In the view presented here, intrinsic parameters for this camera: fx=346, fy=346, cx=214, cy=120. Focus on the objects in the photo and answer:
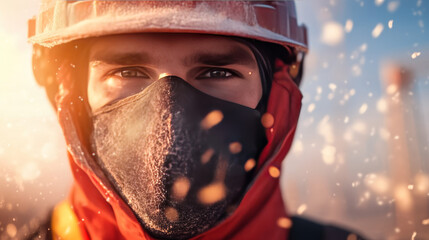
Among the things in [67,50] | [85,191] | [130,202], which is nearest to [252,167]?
[130,202]

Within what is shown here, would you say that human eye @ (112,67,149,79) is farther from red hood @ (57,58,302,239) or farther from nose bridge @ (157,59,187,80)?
red hood @ (57,58,302,239)

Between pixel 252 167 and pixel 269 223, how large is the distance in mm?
290

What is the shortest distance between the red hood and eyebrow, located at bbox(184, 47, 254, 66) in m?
0.29

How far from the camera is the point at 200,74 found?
1.47 metres

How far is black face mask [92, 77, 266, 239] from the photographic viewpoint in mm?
1203

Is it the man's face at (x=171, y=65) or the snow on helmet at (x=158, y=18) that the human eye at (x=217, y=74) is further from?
the snow on helmet at (x=158, y=18)

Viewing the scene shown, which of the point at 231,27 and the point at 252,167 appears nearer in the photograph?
the point at 231,27

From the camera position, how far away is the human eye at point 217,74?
4.86ft

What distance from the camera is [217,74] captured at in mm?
1500

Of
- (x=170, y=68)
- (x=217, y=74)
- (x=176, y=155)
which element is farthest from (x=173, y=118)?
(x=217, y=74)

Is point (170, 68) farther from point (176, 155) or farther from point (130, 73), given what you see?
point (176, 155)

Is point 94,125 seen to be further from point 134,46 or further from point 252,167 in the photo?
point 252,167

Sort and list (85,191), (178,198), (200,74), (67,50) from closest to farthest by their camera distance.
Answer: (178,198), (200,74), (85,191), (67,50)

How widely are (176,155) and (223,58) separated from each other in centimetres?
48
